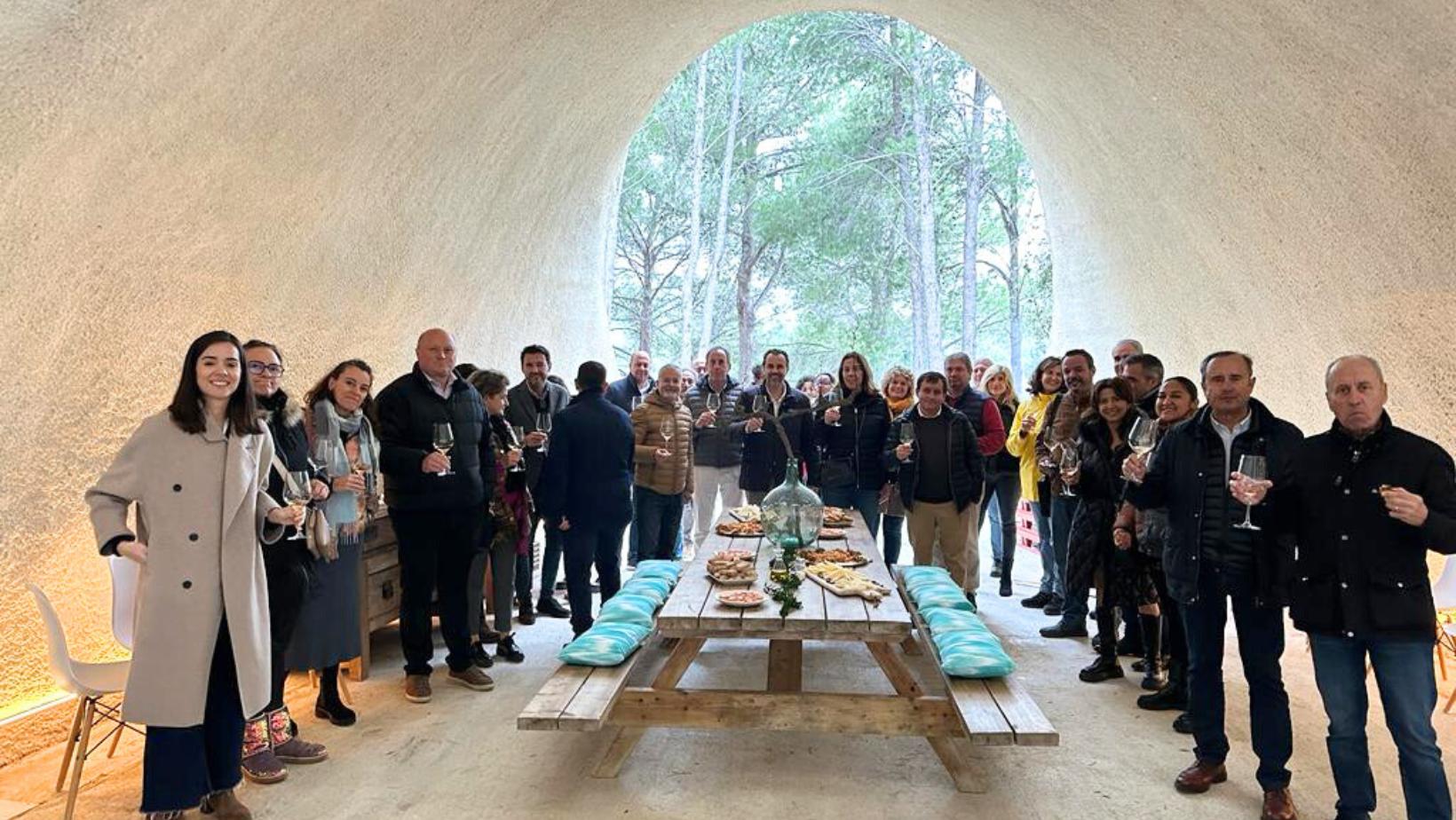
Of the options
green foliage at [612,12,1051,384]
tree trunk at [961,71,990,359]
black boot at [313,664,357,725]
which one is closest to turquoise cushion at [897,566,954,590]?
black boot at [313,664,357,725]

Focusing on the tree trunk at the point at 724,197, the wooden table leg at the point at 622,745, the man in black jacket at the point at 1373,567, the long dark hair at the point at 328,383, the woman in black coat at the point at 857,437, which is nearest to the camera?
the man in black jacket at the point at 1373,567

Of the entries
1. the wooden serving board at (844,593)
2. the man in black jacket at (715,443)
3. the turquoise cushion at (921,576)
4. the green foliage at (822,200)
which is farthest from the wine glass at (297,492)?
the green foliage at (822,200)

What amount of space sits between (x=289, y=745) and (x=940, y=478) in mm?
3666

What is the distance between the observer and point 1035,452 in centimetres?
559

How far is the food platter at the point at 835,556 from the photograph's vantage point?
3961mm

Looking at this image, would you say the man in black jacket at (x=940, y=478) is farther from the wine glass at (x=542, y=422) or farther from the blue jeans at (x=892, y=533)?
the wine glass at (x=542, y=422)

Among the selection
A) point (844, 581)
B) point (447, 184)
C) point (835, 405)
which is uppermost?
point (447, 184)

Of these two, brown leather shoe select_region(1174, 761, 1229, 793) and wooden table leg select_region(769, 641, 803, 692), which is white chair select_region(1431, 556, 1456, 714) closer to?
brown leather shoe select_region(1174, 761, 1229, 793)

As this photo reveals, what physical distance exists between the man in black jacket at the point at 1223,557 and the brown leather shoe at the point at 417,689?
3.15 m

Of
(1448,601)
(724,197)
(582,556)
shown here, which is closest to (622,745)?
(582,556)

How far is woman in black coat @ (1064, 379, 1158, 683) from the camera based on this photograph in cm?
424

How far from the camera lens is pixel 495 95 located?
5.79m

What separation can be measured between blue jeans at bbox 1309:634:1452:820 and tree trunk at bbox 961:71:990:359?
13.3 meters

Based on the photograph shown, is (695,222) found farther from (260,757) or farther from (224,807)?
(224,807)
